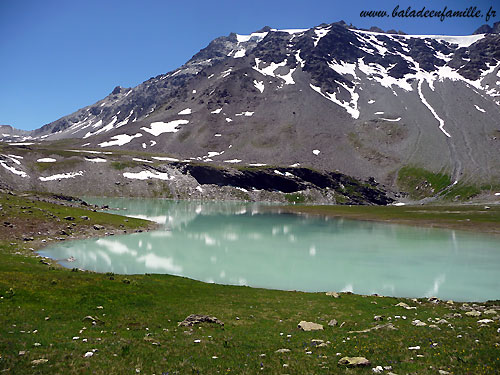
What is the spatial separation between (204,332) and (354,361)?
360 inches

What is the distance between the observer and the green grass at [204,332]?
13.5 metres

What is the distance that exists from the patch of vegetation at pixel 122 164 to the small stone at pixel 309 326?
174 meters

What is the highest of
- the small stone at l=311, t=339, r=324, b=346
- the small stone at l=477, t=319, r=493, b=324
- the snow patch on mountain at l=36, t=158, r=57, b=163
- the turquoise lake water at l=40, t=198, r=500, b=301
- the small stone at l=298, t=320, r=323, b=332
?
the snow patch on mountain at l=36, t=158, r=57, b=163

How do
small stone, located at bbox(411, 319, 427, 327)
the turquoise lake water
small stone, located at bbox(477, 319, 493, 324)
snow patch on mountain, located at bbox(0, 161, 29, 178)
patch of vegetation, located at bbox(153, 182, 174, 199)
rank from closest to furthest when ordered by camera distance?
small stone, located at bbox(477, 319, 493, 324) → small stone, located at bbox(411, 319, 427, 327) → the turquoise lake water → snow patch on mountain, located at bbox(0, 161, 29, 178) → patch of vegetation, located at bbox(153, 182, 174, 199)

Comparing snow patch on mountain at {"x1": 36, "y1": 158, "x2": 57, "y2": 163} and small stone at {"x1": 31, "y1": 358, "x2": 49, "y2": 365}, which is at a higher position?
snow patch on mountain at {"x1": 36, "y1": 158, "x2": 57, "y2": 163}

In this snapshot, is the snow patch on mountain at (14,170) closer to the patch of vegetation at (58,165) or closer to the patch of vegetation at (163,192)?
the patch of vegetation at (58,165)

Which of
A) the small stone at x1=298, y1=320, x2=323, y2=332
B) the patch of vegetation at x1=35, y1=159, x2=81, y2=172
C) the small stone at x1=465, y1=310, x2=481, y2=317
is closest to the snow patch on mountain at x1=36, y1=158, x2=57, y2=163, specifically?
the patch of vegetation at x1=35, y1=159, x2=81, y2=172

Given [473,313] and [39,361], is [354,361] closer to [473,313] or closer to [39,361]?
[39,361]

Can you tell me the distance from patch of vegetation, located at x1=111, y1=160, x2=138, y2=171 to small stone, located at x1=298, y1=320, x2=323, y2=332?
174408mm

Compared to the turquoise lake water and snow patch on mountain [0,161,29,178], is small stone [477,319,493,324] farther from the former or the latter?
snow patch on mountain [0,161,29,178]

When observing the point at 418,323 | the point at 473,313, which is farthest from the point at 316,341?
the point at 473,313

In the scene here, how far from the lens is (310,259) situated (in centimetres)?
5256

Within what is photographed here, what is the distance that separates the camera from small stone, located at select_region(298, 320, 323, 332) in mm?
20984

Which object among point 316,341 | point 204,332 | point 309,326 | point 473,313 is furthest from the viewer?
point 473,313
